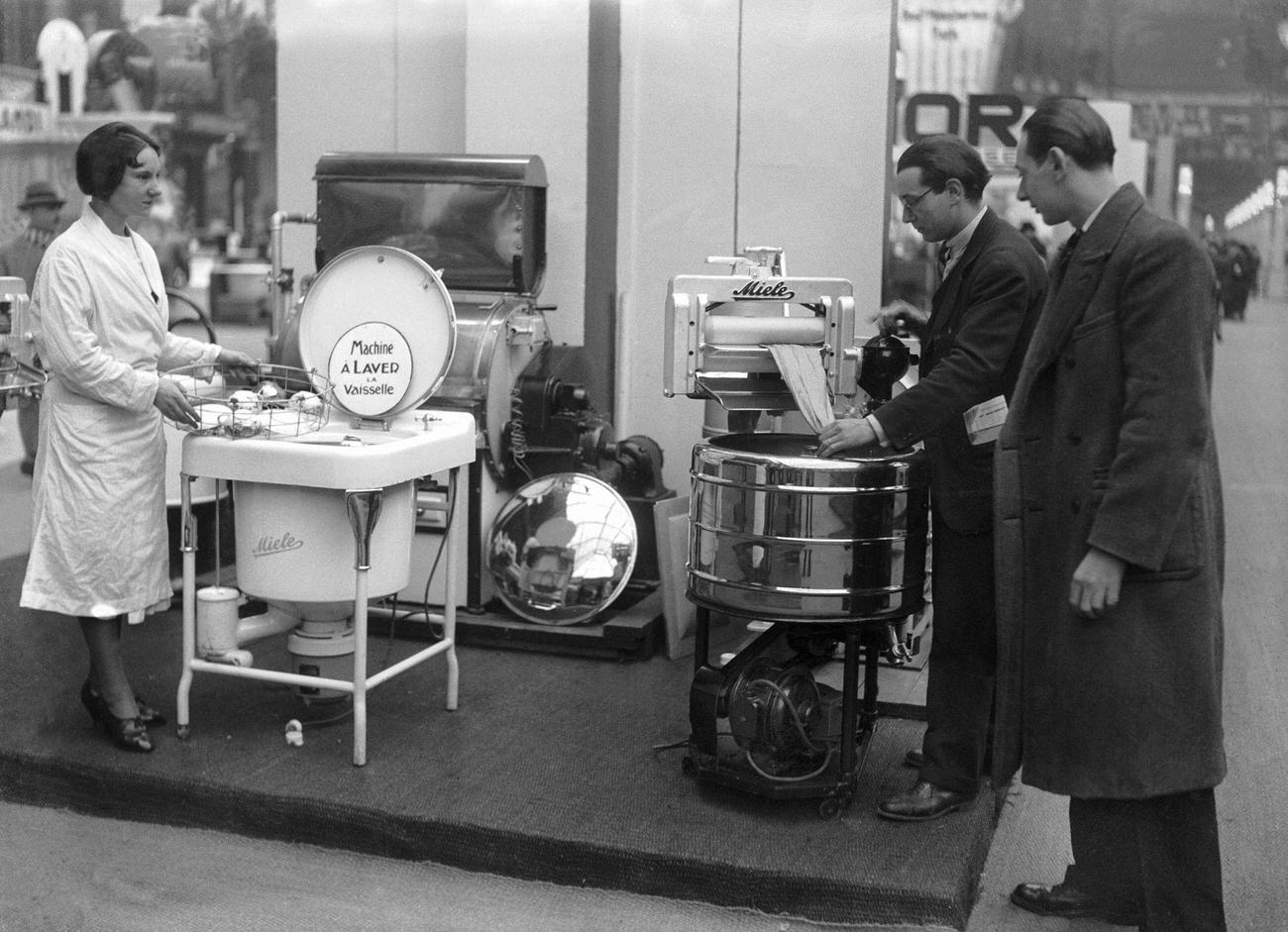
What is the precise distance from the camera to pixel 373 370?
4020 millimetres

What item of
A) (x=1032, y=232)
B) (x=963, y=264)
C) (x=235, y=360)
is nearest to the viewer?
(x=963, y=264)

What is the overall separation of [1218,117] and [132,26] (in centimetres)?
432

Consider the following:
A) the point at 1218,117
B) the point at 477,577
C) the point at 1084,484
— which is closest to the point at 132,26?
the point at 477,577

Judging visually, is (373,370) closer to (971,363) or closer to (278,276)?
(971,363)

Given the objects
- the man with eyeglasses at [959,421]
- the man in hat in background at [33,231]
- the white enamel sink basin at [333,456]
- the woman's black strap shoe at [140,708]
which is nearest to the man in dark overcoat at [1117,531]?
the man with eyeglasses at [959,421]

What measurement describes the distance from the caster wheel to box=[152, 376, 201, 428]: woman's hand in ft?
6.09

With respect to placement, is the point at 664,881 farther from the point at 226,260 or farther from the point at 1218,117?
the point at 226,260

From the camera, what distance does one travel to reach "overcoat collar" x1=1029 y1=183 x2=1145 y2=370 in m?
2.79

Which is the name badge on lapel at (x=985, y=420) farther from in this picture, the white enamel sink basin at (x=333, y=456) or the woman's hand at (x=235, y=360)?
the woman's hand at (x=235, y=360)

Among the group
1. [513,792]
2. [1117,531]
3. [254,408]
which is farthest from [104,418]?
[1117,531]

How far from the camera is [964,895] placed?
3.26 m

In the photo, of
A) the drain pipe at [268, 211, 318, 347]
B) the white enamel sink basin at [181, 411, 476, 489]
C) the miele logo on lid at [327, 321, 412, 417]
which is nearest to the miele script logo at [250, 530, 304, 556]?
the white enamel sink basin at [181, 411, 476, 489]

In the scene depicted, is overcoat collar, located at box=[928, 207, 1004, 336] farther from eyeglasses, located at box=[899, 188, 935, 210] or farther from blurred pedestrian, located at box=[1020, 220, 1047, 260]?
blurred pedestrian, located at box=[1020, 220, 1047, 260]

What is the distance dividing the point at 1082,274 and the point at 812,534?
0.86 meters
